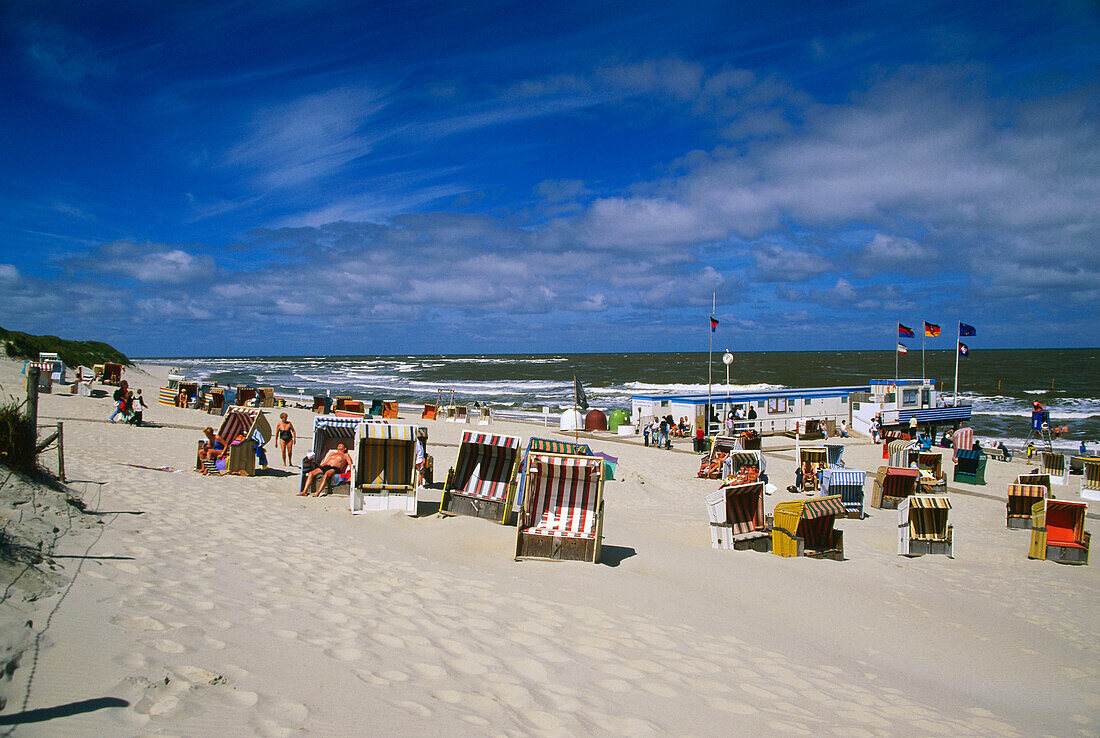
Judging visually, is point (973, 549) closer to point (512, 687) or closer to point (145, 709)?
point (512, 687)

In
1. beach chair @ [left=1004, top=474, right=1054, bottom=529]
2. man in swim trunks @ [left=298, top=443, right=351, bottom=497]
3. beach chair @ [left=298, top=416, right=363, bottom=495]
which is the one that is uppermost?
beach chair @ [left=298, top=416, right=363, bottom=495]

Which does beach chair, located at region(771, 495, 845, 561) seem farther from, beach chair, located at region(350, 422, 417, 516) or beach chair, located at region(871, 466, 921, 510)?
beach chair, located at region(871, 466, 921, 510)

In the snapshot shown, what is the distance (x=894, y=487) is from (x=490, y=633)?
1390 centimetres

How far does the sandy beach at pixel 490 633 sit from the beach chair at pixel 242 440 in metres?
1.97

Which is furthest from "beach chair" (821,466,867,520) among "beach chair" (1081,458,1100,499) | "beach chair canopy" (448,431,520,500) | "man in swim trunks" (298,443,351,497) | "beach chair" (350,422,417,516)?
"man in swim trunks" (298,443,351,497)

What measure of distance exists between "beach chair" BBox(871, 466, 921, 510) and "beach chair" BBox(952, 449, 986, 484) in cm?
593

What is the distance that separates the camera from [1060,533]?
11023 mm

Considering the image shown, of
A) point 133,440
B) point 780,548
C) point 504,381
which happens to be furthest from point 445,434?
point 504,381

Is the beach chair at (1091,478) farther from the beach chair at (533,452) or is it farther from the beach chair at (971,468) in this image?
the beach chair at (533,452)

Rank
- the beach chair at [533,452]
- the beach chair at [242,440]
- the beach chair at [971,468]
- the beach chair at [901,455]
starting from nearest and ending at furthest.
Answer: the beach chair at [533,452], the beach chair at [242,440], the beach chair at [971,468], the beach chair at [901,455]

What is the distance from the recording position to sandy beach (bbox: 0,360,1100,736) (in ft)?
10.7

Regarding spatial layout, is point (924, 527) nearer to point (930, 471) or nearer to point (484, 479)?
point (484, 479)

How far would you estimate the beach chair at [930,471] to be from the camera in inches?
653

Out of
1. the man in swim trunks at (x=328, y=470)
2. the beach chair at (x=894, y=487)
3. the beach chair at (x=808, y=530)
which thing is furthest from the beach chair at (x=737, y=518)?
the beach chair at (x=894, y=487)
